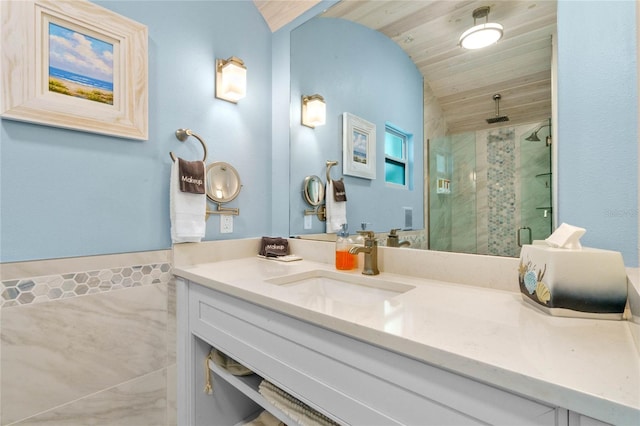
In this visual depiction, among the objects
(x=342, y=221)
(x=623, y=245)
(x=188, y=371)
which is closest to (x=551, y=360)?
(x=623, y=245)

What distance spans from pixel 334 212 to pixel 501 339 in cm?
100

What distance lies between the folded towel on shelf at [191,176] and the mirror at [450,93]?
0.63 meters

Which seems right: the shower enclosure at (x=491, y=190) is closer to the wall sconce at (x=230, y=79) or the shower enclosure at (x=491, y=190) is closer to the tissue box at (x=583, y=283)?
the tissue box at (x=583, y=283)

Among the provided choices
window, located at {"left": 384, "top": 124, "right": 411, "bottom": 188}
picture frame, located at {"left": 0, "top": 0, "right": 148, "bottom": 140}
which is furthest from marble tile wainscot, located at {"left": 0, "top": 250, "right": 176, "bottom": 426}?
window, located at {"left": 384, "top": 124, "right": 411, "bottom": 188}

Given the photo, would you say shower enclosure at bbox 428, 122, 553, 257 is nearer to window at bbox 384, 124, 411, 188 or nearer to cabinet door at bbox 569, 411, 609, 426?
window at bbox 384, 124, 411, 188

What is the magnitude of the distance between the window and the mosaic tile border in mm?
1061

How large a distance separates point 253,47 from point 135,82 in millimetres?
717

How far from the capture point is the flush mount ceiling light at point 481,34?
39.6 inches

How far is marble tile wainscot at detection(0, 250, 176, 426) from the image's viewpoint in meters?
0.96

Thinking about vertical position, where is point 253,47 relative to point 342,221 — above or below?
above

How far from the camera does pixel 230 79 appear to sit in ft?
4.71

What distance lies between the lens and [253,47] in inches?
64.7

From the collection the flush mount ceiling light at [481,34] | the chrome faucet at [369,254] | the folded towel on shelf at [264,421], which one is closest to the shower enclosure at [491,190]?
the chrome faucet at [369,254]

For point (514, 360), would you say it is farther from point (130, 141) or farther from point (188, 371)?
point (130, 141)
